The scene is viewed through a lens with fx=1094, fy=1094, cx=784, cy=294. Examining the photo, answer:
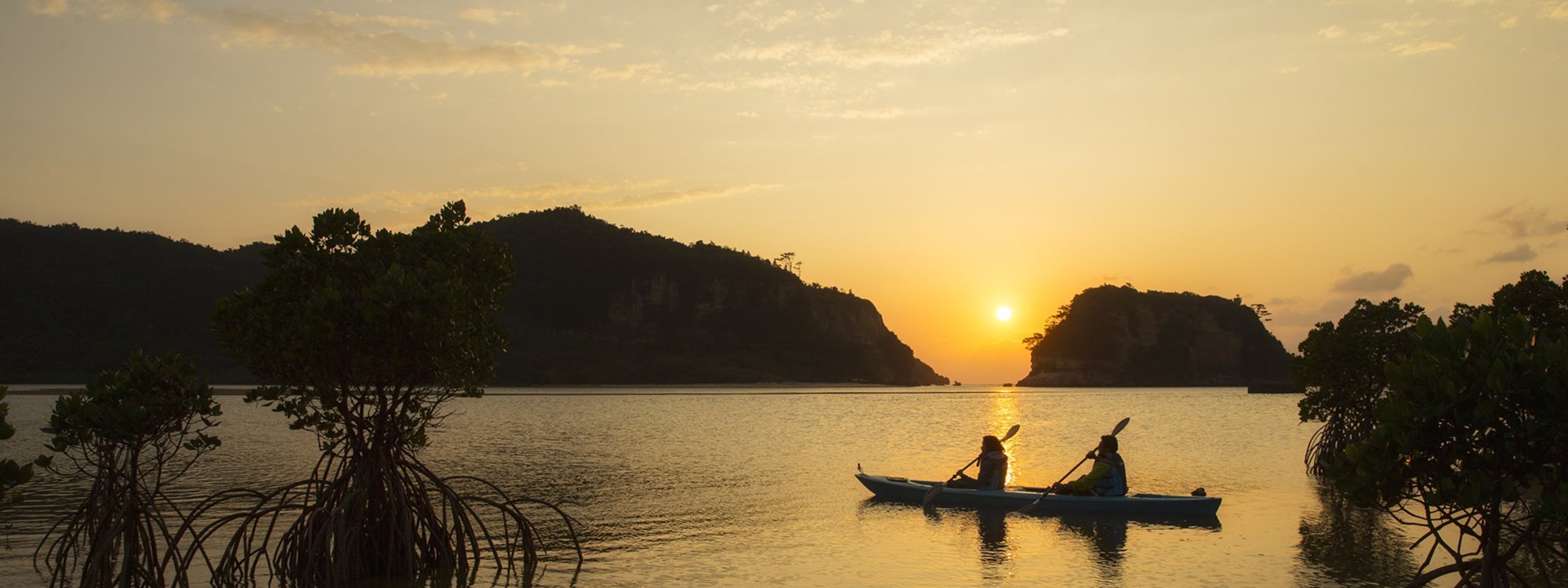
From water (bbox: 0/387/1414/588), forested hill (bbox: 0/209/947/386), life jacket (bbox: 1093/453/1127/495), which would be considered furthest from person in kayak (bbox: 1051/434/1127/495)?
forested hill (bbox: 0/209/947/386)

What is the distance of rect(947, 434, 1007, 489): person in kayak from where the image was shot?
86.1ft

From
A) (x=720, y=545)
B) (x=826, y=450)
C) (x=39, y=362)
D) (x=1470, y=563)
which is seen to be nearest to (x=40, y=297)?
(x=39, y=362)

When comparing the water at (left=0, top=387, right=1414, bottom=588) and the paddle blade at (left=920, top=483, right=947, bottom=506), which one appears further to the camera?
the paddle blade at (left=920, top=483, right=947, bottom=506)

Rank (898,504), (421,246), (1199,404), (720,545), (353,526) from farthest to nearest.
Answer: (1199,404) < (898,504) < (720,545) < (421,246) < (353,526)

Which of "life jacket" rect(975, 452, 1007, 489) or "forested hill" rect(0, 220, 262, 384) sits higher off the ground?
"forested hill" rect(0, 220, 262, 384)

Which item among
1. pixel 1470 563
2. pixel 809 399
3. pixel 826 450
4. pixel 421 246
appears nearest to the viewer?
pixel 1470 563

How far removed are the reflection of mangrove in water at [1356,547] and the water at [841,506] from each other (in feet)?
0.22

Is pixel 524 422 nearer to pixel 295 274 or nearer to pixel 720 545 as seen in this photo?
pixel 720 545

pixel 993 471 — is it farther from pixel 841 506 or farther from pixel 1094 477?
pixel 841 506

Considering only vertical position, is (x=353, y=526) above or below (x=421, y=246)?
below

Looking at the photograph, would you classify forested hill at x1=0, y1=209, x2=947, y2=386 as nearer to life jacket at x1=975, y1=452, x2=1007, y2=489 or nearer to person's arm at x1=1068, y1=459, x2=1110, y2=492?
life jacket at x1=975, y1=452, x2=1007, y2=489

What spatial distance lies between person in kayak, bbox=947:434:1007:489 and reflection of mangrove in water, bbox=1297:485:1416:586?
21.7 ft

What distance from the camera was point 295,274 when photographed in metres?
15.4

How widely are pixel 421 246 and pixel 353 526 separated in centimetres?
404
